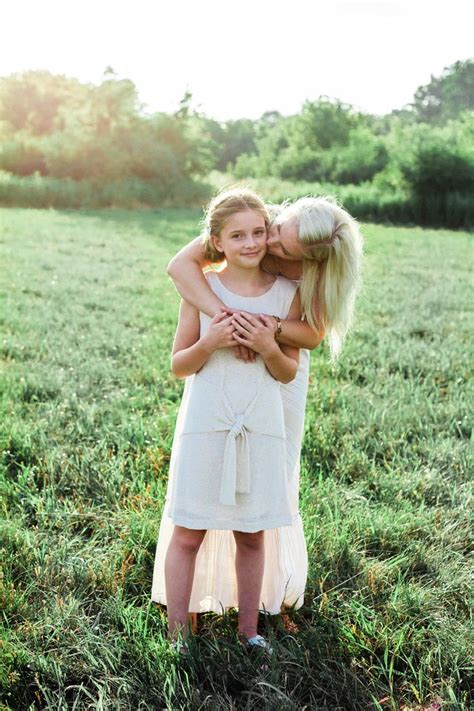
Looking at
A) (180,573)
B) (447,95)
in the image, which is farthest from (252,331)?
(447,95)

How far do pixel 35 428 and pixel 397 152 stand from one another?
2250cm

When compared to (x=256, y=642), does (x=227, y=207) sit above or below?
above

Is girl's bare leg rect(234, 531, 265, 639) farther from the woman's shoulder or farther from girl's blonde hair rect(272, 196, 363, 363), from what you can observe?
the woman's shoulder

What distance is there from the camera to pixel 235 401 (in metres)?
2.33

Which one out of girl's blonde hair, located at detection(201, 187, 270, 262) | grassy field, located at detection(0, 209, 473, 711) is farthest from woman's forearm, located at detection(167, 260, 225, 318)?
grassy field, located at detection(0, 209, 473, 711)

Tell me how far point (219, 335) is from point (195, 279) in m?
0.25

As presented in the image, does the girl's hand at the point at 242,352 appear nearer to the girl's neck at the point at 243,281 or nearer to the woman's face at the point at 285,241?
the girl's neck at the point at 243,281

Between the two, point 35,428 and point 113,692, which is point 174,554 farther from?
point 35,428

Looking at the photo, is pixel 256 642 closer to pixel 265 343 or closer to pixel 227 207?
pixel 265 343

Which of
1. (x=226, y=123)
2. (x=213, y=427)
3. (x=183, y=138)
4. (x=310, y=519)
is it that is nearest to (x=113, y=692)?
(x=213, y=427)

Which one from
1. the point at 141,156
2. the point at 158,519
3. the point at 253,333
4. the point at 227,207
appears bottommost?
the point at 158,519

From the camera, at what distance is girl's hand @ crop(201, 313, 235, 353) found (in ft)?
7.39

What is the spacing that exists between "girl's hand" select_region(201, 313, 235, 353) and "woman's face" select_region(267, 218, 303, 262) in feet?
0.93

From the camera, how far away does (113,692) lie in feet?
7.39
